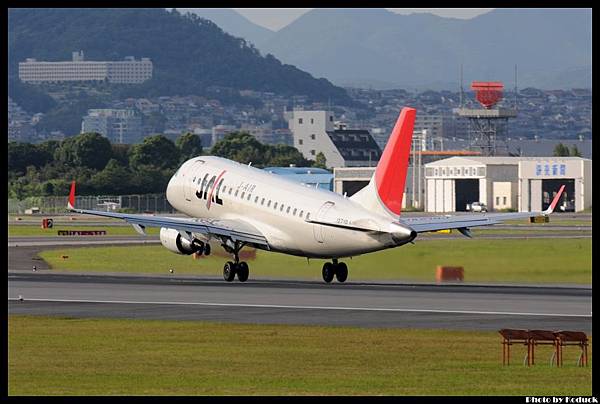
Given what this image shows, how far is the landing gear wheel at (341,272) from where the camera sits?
6812 centimetres

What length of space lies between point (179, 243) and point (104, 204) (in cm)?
12058

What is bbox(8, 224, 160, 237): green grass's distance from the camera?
122169mm

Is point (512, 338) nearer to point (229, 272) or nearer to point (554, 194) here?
point (229, 272)

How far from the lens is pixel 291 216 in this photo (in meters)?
67.1

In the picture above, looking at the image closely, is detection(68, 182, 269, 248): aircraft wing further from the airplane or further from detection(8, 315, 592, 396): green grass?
detection(8, 315, 592, 396): green grass

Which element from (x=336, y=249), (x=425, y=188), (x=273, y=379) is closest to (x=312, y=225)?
(x=336, y=249)

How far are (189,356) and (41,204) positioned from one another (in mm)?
158240

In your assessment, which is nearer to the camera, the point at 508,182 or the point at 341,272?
the point at 341,272

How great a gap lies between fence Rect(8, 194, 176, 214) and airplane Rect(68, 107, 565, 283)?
356ft

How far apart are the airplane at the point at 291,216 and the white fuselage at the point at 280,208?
0.14 ft

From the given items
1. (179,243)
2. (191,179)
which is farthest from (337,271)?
(191,179)

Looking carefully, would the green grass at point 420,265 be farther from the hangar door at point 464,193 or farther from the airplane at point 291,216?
the hangar door at point 464,193

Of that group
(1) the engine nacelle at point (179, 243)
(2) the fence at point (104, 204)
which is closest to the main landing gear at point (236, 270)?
(1) the engine nacelle at point (179, 243)

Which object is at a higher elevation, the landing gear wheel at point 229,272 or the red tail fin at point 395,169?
the red tail fin at point 395,169
